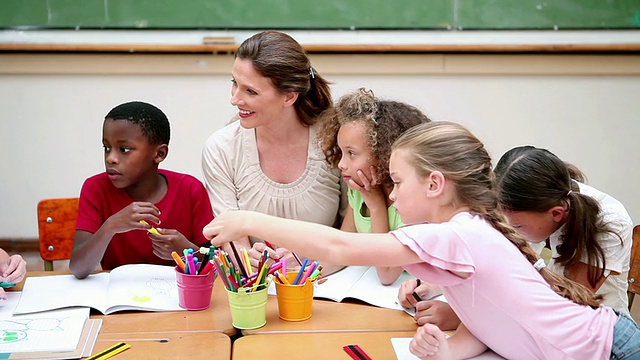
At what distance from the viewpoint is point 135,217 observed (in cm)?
175

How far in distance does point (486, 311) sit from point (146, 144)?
1.11m

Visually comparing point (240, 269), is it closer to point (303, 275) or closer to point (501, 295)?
point (303, 275)

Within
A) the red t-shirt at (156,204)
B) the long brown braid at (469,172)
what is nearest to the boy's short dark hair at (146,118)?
the red t-shirt at (156,204)

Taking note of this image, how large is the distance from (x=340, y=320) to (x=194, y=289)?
1.12 feet

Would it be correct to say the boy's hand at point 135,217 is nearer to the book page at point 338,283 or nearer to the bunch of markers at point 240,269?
the bunch of markers at point 240,269

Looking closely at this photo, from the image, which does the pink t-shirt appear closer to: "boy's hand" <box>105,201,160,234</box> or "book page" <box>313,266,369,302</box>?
"book page" <box>313,266,369,302</box>

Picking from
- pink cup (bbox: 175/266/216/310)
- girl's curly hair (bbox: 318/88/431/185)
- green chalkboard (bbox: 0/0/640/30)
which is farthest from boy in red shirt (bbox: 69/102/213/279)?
green chalkboard (bbox: 0/0/640/30)

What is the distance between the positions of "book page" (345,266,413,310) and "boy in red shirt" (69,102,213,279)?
465mm

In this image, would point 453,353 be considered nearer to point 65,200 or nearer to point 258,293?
point 258,293

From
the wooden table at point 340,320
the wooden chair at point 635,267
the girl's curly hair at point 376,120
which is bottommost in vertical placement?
the wooden chair at point 635,267

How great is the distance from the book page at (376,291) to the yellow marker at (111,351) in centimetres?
56

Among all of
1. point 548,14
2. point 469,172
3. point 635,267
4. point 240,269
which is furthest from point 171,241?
point 548,14

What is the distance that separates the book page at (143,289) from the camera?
1.60m

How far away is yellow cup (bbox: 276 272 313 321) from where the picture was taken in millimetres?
1522
